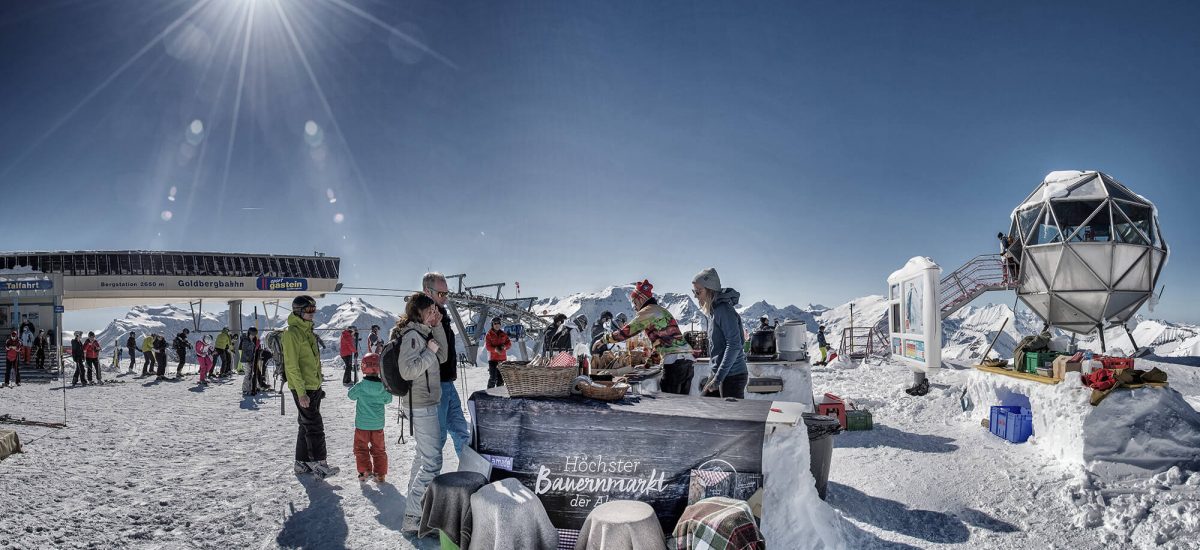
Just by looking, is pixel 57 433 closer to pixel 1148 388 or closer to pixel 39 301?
pixel 1148 388

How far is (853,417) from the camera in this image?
8.76 m

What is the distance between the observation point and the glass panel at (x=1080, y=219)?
1405 centimetres

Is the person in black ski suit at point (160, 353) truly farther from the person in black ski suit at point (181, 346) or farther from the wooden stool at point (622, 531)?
the wooden stool at point (622, 531)

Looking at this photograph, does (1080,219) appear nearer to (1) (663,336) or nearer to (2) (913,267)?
(2) (913,267)

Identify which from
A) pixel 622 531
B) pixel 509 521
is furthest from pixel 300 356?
pixel 622 531

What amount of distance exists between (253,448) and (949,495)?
8.44m

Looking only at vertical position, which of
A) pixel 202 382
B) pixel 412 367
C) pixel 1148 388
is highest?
pixel 412 367

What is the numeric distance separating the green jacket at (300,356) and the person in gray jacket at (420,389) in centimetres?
166

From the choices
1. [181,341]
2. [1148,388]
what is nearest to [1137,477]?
[1148,388]

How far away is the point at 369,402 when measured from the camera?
5.43 m

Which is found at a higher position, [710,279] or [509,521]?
[710,279]

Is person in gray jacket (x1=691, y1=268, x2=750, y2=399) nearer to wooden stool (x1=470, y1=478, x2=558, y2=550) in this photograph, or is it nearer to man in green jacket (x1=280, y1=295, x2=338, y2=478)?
→ wooden stool (x1=470, y1=478, x2=558, y2=550)

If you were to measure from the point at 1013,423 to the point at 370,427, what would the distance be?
327 inches

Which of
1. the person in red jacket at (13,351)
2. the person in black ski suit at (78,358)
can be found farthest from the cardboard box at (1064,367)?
the person in red jacket at (13,351)
